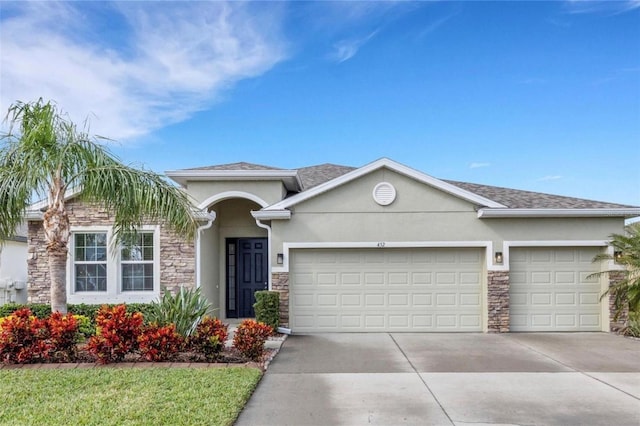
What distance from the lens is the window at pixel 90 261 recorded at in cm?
1260

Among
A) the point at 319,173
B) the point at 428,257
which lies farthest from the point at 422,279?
the point at 319,173

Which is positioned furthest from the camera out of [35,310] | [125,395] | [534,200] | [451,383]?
[534,200]

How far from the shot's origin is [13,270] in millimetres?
16594

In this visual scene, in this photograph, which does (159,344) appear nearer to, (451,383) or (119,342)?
(119,342)

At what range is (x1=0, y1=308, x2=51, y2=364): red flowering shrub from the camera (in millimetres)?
7637

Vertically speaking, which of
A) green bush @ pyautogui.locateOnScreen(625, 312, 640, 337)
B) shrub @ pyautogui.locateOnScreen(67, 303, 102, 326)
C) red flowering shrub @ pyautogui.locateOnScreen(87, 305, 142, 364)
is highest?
red flowering shrub @ pyautogui.locateOnScreen(87, 305, 142, 364)

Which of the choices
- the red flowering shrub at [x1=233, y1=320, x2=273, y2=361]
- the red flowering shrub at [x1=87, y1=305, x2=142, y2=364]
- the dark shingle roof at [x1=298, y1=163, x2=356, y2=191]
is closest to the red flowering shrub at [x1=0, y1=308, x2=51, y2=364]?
the red flowering shrub at [x1=87, y1=305, x2=142, y2=364]

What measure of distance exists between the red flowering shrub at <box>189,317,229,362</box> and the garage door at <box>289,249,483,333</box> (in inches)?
158

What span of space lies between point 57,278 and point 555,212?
11203mm

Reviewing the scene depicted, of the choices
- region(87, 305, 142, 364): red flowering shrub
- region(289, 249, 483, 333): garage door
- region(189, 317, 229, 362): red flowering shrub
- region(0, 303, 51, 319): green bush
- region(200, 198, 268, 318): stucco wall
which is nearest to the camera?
region(87, 305, 142, 364): red flowering shrub

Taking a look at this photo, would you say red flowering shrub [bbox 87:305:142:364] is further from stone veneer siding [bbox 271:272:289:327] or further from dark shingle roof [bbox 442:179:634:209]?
dark shingle roof [bbox 442:179:634:209]

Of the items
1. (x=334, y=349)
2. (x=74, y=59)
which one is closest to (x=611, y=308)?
(x=334, y=349)

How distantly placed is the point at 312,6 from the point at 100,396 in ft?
35.4

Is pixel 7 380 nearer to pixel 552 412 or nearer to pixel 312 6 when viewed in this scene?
pixel 552 412
